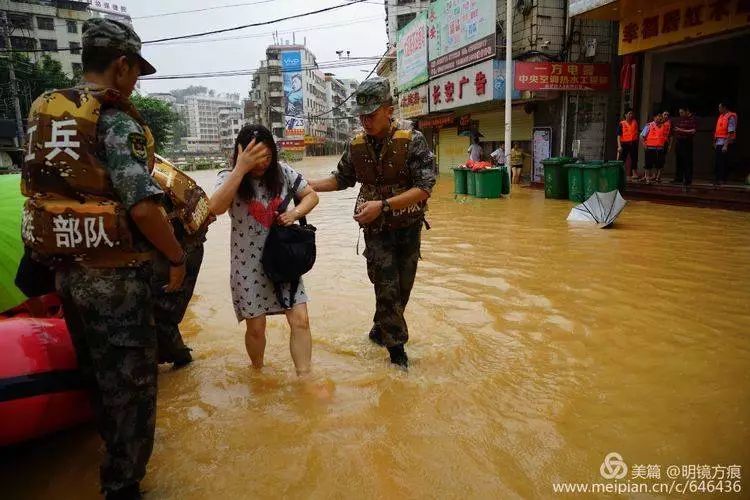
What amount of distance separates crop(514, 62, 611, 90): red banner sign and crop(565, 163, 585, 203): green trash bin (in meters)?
3.58

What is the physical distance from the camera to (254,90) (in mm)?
87938

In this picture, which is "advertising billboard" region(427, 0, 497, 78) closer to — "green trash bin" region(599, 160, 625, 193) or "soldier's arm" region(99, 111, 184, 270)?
"green trash bin" region(599, 160, 625, 193)

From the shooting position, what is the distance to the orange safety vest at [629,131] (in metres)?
12.0

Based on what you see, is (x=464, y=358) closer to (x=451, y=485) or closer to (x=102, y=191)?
(x=451, y=485)

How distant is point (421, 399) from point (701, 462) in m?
1.38

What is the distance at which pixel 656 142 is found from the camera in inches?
440

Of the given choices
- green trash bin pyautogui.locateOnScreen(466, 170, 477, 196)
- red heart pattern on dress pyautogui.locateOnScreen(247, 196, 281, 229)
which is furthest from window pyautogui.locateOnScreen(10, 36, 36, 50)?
red heart pattern on dress pyautogui.locateOnScreen(247, 196, 281, 229)

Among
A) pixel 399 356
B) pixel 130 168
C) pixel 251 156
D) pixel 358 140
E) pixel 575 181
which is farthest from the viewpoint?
pixel 575 181

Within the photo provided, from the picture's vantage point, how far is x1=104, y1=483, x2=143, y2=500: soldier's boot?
75.1 inches

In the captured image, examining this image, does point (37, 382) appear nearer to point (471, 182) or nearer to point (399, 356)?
point (399, 356)

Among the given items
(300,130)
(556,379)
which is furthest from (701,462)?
(300,130)

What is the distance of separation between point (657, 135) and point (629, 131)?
40.9 inches

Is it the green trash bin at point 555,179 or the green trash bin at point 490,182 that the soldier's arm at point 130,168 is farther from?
the green trash bin at point 490,182

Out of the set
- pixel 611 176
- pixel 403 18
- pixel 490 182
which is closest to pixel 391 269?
pixel 611 176
